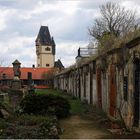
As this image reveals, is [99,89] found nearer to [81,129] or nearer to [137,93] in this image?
[81,129]

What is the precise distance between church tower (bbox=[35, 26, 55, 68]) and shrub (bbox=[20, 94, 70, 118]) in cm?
9378

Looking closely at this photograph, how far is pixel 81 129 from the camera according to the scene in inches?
583

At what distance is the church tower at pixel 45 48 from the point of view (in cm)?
11544

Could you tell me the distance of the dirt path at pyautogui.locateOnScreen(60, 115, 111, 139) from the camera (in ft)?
42.5

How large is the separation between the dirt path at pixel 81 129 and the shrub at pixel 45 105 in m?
0.61

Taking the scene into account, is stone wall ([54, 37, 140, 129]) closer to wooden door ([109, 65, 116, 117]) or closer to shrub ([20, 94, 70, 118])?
wooden door ([109, 65, 116, 117])

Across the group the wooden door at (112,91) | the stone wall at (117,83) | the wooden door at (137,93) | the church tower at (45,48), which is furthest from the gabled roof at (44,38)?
the wooden door at (137,93)

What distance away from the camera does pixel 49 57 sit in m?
117

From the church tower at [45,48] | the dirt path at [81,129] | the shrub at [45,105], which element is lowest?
the dirt path at [81,129]

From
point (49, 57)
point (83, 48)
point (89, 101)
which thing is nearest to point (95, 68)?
point (89, 101)

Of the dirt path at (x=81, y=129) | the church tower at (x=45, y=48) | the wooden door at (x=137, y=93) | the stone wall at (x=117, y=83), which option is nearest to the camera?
the dirt path at (x=81, y=129)

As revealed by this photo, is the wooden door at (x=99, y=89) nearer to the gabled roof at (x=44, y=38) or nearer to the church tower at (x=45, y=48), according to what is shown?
the church tower at (x=45, y=48)

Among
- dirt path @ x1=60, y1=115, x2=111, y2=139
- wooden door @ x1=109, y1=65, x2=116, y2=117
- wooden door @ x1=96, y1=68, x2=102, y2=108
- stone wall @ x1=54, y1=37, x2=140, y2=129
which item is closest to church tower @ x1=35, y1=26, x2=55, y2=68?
wooden door @ x1=96, y1=68, x2=102, y2=108

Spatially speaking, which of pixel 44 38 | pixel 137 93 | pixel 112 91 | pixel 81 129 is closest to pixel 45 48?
pixel 44 38
